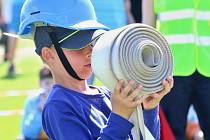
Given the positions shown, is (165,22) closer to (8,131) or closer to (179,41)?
(179,41)

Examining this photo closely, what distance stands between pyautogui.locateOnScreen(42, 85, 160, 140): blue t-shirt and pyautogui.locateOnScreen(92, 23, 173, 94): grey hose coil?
200mm

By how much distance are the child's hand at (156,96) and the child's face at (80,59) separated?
1.12 ft

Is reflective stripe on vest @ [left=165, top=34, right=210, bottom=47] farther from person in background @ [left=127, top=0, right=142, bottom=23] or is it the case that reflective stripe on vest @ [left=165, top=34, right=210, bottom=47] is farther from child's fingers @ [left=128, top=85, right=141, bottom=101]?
person in background @ [left=127, top=0, right=142, bottom=23]

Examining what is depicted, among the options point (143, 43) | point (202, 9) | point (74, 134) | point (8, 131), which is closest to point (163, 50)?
point (143, 43)

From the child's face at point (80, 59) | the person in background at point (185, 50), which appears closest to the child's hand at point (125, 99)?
the child's face at point (80, 59)

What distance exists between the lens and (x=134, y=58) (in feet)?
8.80

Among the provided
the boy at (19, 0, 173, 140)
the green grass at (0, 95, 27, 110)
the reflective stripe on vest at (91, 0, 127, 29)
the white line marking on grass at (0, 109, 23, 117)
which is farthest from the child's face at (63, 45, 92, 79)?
the green grass at (0, 95, 27, 110)

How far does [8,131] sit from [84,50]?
502 centimetres

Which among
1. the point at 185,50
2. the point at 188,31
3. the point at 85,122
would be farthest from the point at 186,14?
the point at 85,122

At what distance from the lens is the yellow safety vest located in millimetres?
4598

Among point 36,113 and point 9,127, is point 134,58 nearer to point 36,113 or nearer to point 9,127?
point 36,113

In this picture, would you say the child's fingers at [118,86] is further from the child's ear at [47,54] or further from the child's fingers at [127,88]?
the child's ear at [47,54]

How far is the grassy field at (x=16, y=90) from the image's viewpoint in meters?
8.29

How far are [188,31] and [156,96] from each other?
1.88 m
